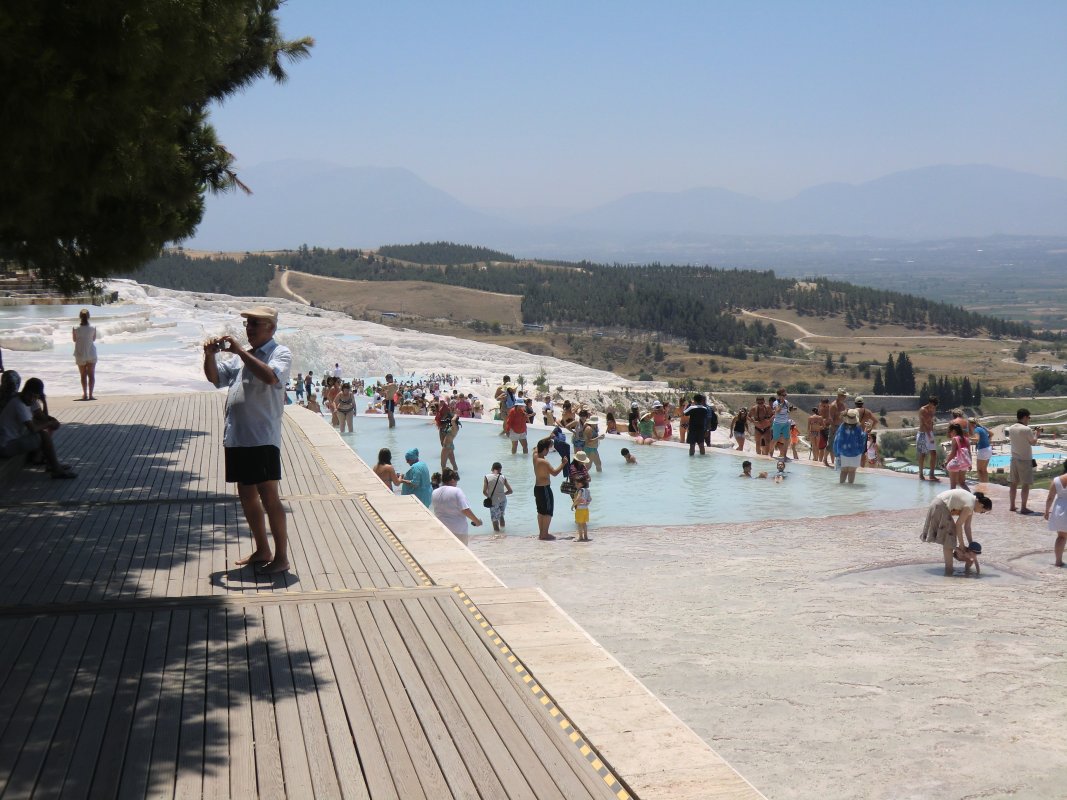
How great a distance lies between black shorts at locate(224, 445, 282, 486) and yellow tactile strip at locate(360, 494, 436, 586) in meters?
1.10

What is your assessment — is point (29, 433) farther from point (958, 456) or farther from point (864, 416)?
point (864, 416)

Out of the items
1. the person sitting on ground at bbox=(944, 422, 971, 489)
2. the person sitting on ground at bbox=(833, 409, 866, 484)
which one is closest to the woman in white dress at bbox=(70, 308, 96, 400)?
the person sitting on ground at bbox=(833, 409, 866, 484)

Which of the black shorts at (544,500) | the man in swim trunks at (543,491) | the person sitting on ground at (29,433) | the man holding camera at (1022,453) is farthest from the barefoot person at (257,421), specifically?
the man holding camera at (1022,453)

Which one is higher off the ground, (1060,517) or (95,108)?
(95,108)

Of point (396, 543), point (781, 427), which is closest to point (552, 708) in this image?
point (396, 543)

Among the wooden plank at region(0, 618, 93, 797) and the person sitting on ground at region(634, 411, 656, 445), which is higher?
the wooden plank at region(0, 618, 93, 797)

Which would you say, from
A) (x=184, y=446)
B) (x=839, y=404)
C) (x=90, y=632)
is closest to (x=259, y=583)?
(x=90, y=632)

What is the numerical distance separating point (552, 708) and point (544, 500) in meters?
8.37

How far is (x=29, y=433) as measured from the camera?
33.5 feet

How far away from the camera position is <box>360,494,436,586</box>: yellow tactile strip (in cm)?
686

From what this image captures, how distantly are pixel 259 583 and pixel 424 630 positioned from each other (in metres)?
1.29

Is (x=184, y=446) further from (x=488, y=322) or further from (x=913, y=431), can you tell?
(x=488, y=322)

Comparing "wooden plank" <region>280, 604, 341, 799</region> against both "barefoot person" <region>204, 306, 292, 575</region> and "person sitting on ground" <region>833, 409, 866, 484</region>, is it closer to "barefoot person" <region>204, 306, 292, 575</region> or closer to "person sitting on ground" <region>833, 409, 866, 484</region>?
"barefoot person" <region>204, 306, 292, 575</region>

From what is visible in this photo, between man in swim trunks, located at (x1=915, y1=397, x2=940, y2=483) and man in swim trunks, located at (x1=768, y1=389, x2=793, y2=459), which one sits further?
man in swim trunks, located at (x1=768, y1=389, x2=793, y2=459)
